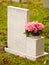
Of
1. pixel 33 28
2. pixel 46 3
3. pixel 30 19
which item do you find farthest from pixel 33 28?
pixel 46 3

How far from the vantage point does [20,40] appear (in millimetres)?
6922

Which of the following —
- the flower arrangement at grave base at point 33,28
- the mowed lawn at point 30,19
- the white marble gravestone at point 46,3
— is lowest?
the mowed lawn at point 30,19

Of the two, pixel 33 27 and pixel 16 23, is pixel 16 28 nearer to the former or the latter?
pixel 16 23

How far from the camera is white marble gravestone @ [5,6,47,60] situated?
6.61m

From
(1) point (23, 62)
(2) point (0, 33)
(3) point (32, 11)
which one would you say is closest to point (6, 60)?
(1) point (23, 62)

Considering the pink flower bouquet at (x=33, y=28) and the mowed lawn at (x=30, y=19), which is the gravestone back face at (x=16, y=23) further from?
the mowed lawn at (x=30, y=19)

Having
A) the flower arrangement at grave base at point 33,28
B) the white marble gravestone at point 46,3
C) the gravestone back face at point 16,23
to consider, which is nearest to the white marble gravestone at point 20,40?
the gravestone back face at point 16,23

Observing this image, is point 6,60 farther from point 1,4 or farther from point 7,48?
point 1,4

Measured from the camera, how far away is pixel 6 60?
21.4 ft

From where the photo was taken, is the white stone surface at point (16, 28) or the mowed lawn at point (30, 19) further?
the white stone surface at point (16, 28)

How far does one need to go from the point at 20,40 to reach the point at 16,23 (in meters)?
0.39

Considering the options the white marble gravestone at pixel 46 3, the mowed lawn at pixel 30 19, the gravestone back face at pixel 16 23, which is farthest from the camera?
the white marble gravestone at pixel 46 3

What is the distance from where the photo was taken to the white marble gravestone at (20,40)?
21.7 ft

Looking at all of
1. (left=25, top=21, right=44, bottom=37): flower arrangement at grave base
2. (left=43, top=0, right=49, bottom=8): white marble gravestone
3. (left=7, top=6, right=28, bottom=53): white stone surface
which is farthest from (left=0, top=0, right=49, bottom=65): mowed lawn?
(left=25, top=21, right=44, bottom=37): flower arrangement at grave base
